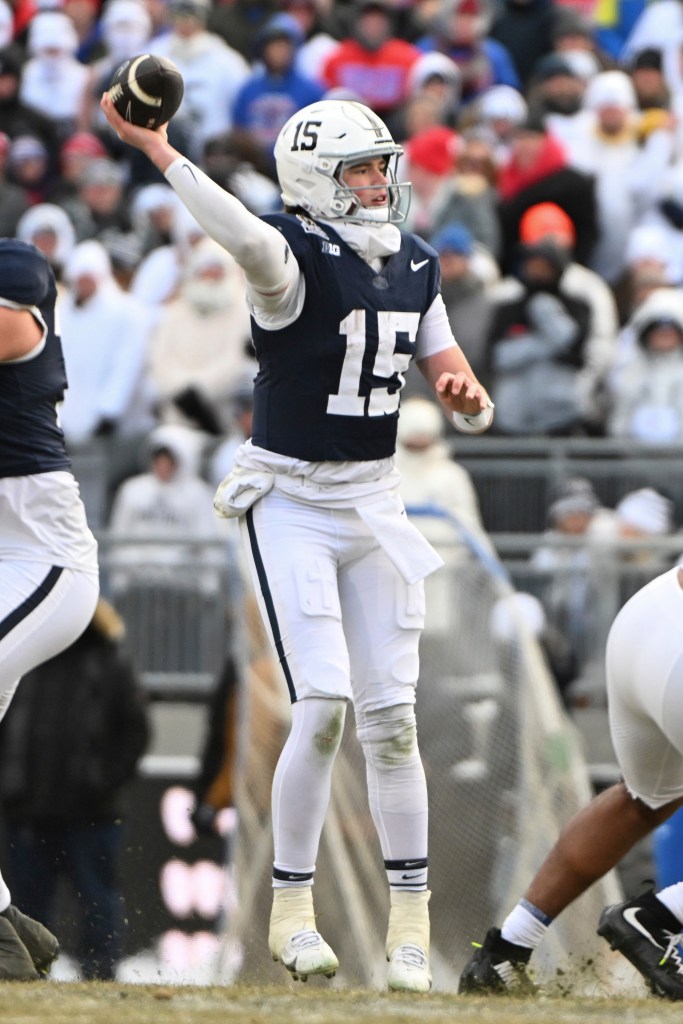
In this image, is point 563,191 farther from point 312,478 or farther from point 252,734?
point 312,478

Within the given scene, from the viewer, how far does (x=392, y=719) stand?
245 inches

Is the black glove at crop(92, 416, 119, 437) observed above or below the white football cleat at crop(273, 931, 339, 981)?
above

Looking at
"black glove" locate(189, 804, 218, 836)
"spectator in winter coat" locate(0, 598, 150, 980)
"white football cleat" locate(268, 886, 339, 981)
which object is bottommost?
"black glove" locate(189, 804, 218, 836)

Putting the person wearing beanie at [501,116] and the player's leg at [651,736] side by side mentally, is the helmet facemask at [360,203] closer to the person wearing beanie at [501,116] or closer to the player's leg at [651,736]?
the player's leg at [651,736]

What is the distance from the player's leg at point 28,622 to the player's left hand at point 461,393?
1283 mm

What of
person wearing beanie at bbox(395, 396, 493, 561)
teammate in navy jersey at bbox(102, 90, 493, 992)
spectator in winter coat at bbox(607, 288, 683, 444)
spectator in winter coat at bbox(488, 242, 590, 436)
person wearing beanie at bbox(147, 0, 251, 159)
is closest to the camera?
teammate in navy jersey at bbox(102, 90, 493, 992)

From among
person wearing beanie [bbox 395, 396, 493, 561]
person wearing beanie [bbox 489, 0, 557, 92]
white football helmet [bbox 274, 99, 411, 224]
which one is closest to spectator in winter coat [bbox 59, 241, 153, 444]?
person wearing beanie [bbox 395, 396, 493, 561]

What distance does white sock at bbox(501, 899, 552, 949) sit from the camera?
6.64 metres

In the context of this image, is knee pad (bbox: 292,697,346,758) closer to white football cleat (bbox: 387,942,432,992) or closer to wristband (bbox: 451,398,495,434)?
white football cleat (bbox: 387,942,432,992)

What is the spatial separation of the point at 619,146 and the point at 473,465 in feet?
10.7

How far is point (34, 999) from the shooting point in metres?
5.60

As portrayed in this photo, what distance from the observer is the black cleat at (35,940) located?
6.63 meters

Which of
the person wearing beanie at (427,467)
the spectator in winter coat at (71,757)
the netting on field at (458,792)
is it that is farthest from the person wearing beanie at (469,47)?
the spectator in winter coat at (71,757)

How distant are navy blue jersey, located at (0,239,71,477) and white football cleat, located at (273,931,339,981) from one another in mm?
1610
